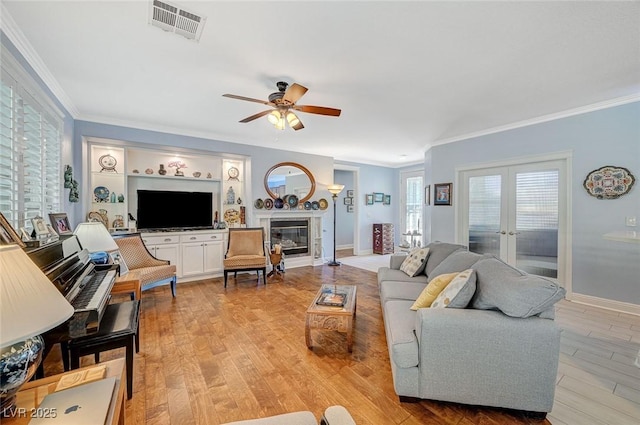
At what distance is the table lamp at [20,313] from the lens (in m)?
0.69

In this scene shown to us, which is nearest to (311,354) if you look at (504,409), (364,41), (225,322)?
(225,322)

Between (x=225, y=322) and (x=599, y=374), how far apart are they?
10.9ft

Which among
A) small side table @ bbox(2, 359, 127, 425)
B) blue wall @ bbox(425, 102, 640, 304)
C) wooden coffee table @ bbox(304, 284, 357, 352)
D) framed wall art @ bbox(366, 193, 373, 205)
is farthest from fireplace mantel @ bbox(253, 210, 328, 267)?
small side table @ bbox(2, 359, 127, 425)

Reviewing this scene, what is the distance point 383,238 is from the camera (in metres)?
7.38

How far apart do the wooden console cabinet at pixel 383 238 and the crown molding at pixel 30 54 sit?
664cm

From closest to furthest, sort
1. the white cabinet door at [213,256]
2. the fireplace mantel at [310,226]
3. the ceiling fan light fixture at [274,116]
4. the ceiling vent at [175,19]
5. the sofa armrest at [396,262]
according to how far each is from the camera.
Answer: the ceiling vent at [175,19], the ceiling fan light fixture at [274,116], the sofa armrest at [396,262], the white cabinet door at [213,256], the fireplace mantel at [310,226]

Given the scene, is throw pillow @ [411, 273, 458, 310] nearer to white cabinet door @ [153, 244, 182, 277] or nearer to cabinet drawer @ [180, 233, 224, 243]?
cabinet drawer @ [180, 233, 224, 243]

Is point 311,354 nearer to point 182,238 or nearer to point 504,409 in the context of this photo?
point 504,409

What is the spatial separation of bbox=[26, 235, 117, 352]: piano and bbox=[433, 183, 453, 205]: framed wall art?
16.7ft

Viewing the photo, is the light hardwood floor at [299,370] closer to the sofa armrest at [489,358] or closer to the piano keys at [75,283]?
the sofa armrest at [489,358]

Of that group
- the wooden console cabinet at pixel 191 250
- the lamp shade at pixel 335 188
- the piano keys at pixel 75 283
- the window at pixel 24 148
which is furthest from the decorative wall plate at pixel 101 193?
the lamp shade at pixel 335 188

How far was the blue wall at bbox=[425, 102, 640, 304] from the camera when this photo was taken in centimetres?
315

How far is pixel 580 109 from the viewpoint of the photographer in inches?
136

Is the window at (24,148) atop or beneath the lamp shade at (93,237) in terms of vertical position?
atop
